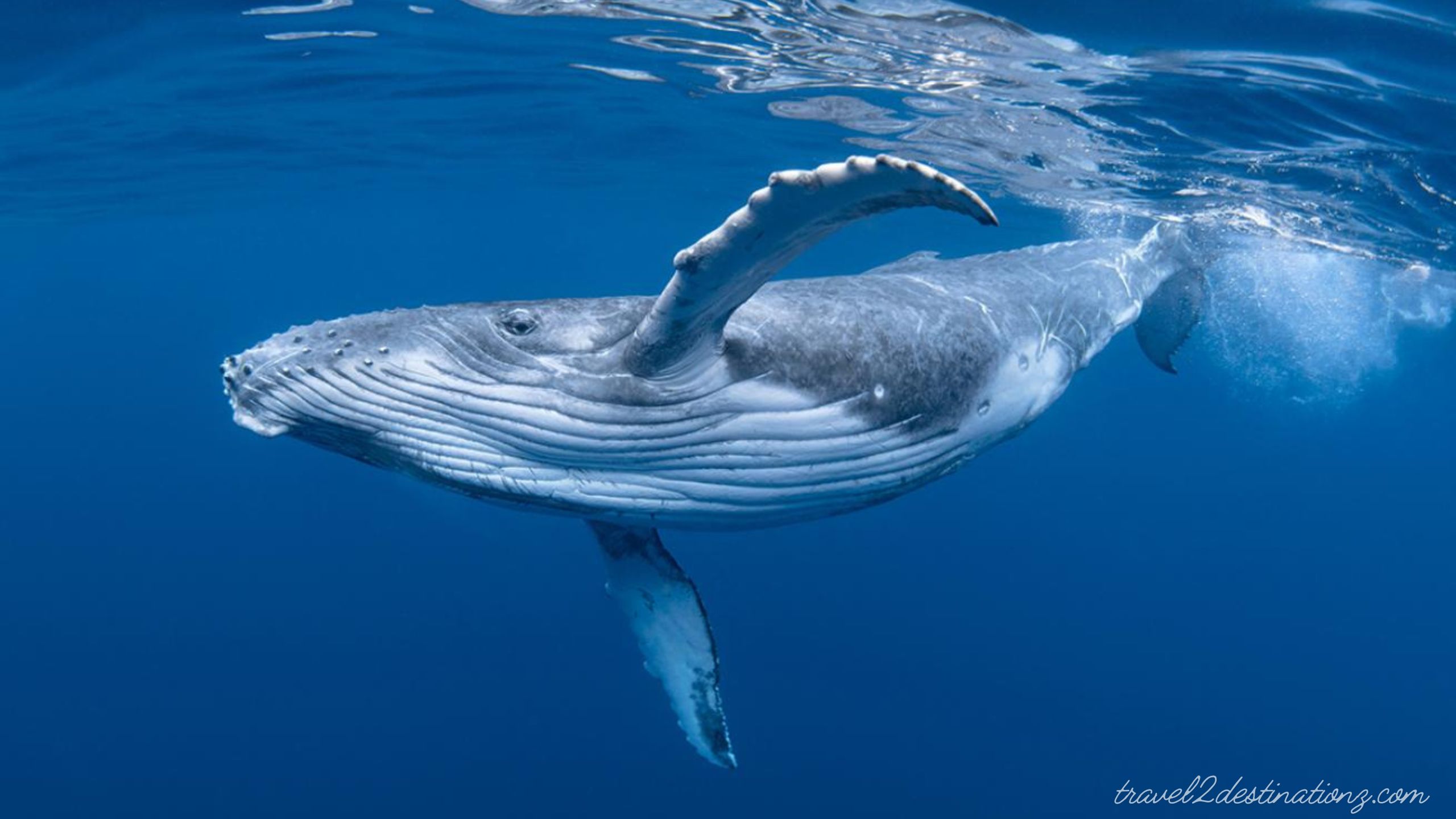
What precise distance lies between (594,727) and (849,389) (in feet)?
72.5

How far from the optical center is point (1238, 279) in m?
24.3

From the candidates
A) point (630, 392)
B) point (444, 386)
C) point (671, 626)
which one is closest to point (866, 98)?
point (671, 626)

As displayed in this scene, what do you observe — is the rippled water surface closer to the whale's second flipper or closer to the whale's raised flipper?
the whale's second flipper

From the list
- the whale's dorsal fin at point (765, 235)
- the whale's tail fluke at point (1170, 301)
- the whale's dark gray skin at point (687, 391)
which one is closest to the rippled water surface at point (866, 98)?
the whale's tail fluke at point (1170, 301)

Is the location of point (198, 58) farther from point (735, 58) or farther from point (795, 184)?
point (795, 184)

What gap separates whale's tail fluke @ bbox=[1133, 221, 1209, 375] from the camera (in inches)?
377

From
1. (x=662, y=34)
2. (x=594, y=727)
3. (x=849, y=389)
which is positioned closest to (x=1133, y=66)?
(x=662, y=34)

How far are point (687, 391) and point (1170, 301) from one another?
8.17 meters

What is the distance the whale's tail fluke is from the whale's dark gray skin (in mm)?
5127

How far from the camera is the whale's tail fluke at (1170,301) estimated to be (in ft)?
31.4

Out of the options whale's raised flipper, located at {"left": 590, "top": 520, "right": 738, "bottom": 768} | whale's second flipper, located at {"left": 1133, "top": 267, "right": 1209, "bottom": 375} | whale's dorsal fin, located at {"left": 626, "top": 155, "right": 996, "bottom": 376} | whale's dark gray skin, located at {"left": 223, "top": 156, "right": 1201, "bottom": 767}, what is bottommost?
whale's raised flipper, located at {"left": 590, "top": 520, "right": 738, "bottom": 768}

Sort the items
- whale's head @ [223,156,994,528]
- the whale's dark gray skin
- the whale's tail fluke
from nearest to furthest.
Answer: the whale's dark gray skin → whale's head @ [223,156,994,528] → the whale's tail fluke

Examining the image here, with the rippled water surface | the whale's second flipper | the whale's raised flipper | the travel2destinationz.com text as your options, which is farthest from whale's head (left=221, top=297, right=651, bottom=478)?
the travel2destinationz.com text

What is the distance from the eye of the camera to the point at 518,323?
3.98 metres
